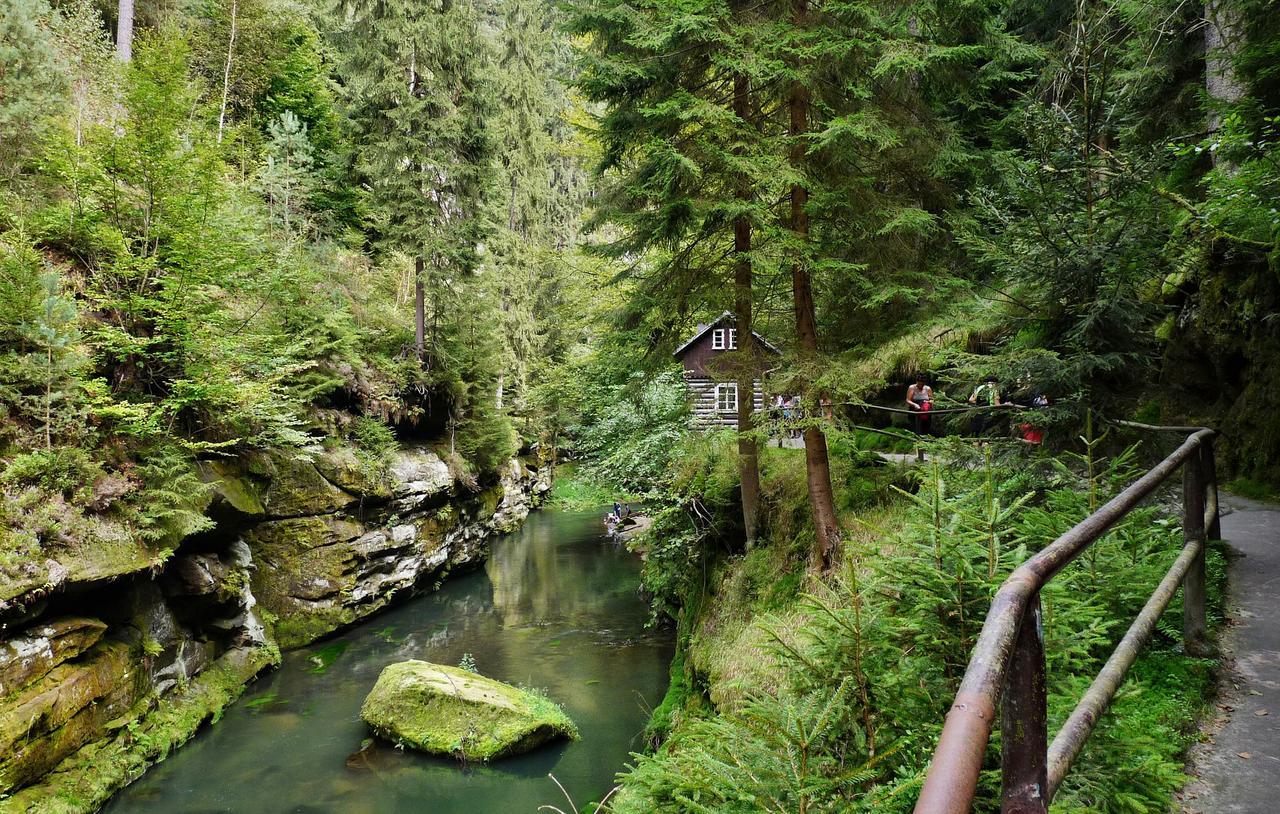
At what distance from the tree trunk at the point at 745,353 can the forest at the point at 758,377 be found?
0.06m

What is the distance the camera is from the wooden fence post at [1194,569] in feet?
9.80

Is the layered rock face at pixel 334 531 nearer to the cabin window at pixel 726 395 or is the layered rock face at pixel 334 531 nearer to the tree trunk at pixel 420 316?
the tree trunk at pixel 420 316

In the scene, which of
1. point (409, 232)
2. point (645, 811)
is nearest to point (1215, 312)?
point (645, 811)

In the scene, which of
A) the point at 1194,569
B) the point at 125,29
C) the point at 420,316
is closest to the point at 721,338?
the point at 420,316

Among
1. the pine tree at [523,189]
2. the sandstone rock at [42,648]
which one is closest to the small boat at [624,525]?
the pine tree at [523,189]

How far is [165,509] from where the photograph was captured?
9516 mm

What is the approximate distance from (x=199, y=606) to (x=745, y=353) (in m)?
10.1

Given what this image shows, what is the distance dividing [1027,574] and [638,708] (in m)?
10.9

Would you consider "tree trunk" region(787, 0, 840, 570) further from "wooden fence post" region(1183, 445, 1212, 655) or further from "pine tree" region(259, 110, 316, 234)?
"pine tree" region(259, 110, 316, 234)

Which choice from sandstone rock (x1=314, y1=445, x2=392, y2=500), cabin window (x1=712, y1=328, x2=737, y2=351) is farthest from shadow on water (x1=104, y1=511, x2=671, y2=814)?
cabin window (x1=712, y1=328, x2=737, y2=351)

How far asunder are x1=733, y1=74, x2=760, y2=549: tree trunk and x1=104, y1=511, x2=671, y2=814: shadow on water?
3.89 metres

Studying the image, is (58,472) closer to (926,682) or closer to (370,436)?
(370,436)

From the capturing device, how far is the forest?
2.85m

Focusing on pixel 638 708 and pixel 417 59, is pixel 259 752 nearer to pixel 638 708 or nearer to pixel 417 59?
pixel 638 708
